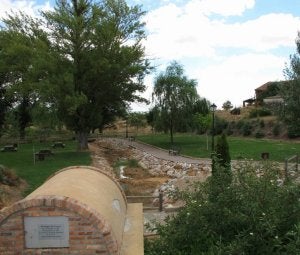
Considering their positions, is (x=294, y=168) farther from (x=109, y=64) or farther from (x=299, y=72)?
(x=109, y=64)

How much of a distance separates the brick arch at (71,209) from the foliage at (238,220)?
1131mm

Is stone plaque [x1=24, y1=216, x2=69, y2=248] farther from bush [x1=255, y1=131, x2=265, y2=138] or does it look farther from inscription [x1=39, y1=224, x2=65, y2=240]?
bush [x1=255, y1=131, x2=265, y2=138]

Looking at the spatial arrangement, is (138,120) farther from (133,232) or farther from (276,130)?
(133,232)

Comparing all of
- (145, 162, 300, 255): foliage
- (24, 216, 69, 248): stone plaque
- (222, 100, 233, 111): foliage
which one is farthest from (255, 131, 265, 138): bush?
(24, 216, 69, 248): stone plaque

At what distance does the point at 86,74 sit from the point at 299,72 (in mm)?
18952

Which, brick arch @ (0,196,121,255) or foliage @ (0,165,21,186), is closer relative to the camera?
brick arch @ (0,196,121,255)

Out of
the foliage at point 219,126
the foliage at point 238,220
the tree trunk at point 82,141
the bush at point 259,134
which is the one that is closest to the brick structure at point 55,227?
the foliage at point 238,220

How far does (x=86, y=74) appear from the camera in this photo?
40250mm

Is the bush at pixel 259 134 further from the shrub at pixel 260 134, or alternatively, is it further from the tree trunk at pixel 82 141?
the tree trunk at pixel 82 141

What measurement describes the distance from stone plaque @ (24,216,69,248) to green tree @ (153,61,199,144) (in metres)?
38.9

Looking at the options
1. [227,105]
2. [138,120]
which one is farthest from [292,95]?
[227,105]

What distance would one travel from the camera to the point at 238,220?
8969 millimetres

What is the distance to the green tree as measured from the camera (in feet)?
154

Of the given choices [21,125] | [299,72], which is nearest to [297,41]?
[299,72]
